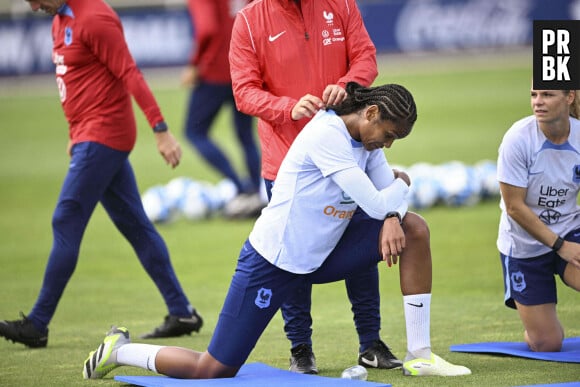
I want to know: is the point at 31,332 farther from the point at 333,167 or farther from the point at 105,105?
the point at 333,167

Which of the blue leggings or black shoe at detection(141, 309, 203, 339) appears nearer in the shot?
the blue leggings

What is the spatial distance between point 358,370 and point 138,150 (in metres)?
15.3

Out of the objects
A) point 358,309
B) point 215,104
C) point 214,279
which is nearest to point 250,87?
point 358,309

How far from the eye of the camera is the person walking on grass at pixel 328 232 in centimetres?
609

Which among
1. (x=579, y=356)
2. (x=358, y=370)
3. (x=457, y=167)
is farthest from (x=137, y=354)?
(x=457, y=167)

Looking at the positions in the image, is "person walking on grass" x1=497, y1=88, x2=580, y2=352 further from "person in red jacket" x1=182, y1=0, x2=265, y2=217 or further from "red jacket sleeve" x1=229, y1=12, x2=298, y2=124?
"person in red jacket" x1=182, y1=0, x2=265, y2=217

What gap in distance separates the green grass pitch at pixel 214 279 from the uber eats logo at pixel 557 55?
1.63 meters

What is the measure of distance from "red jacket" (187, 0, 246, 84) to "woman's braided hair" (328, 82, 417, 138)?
24.2ft

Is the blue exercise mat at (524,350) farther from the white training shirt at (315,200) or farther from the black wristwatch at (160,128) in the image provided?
the black wristwatch at (160,128)

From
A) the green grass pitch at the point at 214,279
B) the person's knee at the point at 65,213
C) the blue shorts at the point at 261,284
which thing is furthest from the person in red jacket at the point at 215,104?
the blue shorts at the point at 261,284

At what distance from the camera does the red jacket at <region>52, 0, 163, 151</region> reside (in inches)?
314

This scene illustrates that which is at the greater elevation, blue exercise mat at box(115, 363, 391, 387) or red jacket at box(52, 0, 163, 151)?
red jacket at box(52, 0, 163, 151)

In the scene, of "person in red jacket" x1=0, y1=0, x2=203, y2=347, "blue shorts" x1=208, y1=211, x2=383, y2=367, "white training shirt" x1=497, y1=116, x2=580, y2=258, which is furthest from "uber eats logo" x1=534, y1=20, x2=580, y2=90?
"person in red jacket" x1=0, y1=0, x2=203, y2=347

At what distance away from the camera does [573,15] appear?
95.4 ft
